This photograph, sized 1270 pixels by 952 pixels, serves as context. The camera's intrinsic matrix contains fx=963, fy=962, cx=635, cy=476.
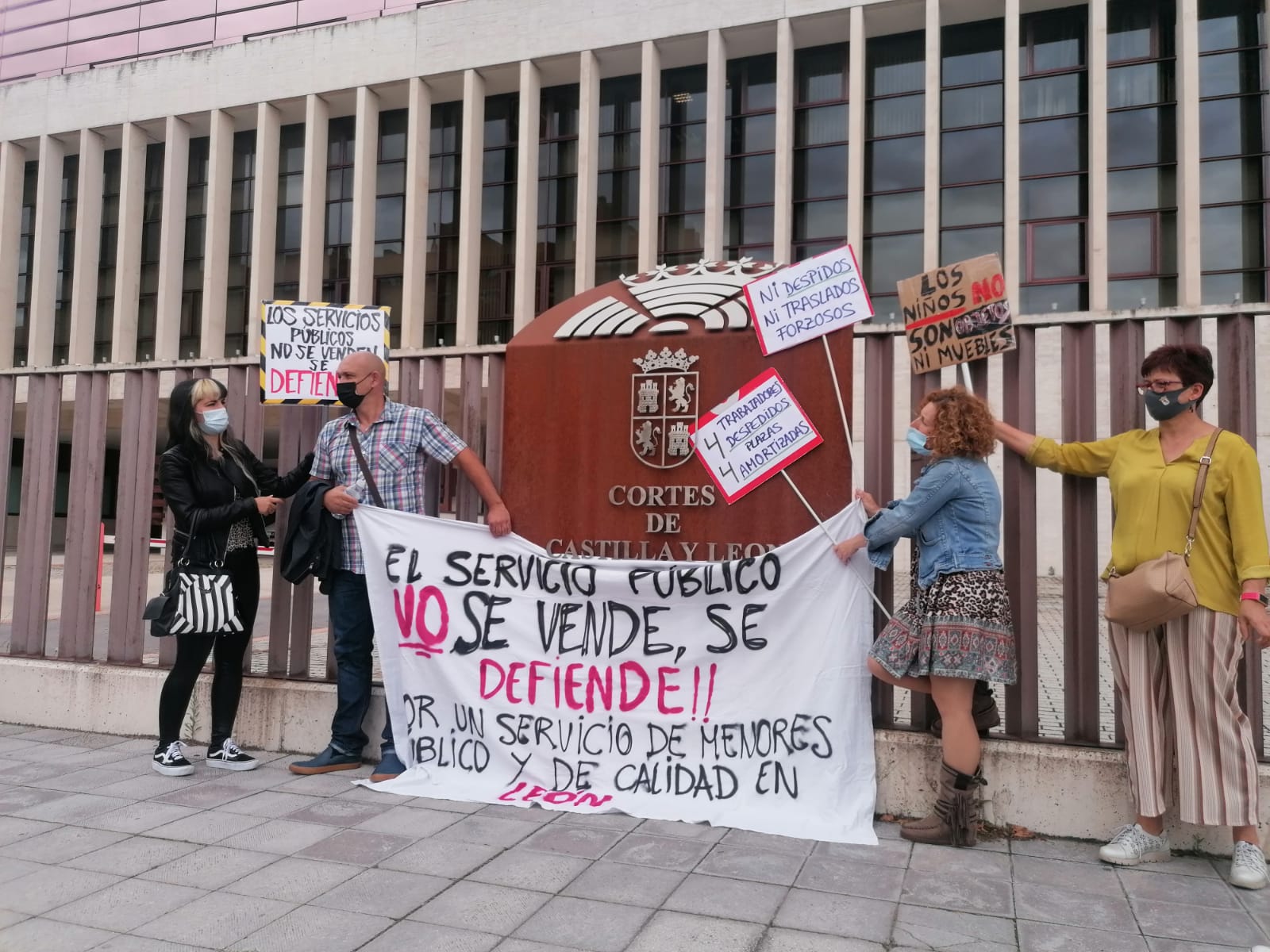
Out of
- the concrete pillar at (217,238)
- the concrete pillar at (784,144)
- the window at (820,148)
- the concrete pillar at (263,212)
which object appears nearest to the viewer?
the concrete pillar at (784,144)

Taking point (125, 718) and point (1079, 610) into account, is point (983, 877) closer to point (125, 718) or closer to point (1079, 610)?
point (1079, 610)

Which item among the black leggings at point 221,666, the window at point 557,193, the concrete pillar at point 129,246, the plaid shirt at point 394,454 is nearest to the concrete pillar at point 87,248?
the concrete pillar at point 129,246

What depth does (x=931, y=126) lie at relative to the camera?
21.1 m

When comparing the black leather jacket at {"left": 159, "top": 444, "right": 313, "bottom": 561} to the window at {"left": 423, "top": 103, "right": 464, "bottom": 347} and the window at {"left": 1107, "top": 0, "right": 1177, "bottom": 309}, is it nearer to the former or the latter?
the window at {"left": 1107, "top": 0, "right": 1177, "bottom": 309}

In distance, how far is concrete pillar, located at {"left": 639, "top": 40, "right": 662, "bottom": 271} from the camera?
2325cm

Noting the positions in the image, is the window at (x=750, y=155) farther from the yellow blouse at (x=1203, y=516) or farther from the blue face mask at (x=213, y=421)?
the yellow blouse at (x=1203, y=516)

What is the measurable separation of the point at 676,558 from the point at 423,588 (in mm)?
1357

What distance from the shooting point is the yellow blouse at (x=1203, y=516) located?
3.67 meters

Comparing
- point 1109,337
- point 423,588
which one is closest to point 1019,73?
point 1109,337

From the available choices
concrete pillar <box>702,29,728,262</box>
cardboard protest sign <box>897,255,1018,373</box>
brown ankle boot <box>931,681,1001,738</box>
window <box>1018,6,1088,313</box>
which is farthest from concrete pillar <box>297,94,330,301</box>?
brown ankle boot <box>931,681,1001,738</box>

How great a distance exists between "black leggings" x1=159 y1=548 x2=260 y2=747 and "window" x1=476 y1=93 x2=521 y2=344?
20443 mm

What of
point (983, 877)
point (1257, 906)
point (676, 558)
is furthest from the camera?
point (676, 558)

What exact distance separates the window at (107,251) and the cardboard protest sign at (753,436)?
100ft

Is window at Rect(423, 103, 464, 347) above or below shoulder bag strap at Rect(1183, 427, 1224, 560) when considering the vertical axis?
above
